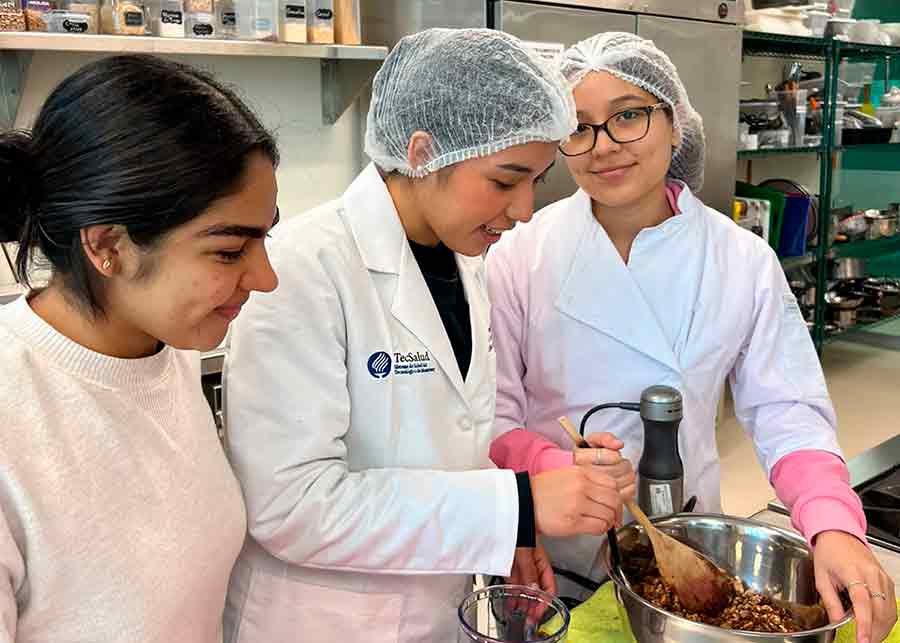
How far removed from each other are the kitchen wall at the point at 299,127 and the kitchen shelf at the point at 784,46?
1789 mm

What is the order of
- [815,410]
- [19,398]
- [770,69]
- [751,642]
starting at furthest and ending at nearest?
[770,69] < [815,410] < [751,642] < [19,398]

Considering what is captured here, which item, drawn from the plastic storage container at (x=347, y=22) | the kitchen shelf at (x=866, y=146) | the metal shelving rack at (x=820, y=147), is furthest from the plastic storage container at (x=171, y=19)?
the kitchen shelf at (x=866, y=146)

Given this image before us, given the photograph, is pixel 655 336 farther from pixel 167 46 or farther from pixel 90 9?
pixel 90 9

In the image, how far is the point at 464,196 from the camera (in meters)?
1.00

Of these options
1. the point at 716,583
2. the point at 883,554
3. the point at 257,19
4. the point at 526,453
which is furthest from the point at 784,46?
the point at 716,583

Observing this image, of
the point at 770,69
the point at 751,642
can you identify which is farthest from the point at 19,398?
the point at 770,69

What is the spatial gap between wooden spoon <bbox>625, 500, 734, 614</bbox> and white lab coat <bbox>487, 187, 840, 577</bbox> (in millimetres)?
287

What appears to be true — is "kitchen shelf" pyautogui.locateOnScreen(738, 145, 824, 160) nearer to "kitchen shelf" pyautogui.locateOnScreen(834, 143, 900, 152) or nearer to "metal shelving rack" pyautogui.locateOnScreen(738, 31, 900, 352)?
"metal shelving rack" pyautogui.locateOnScreen(738, 31, 900, 352)

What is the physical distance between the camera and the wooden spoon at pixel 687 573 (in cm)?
98

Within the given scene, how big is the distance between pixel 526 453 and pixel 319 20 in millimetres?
1556

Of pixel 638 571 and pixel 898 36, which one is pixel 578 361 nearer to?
pixel 638 571

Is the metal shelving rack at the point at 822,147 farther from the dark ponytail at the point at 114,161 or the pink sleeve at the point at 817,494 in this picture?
the dark ponytail at the point at 114,161

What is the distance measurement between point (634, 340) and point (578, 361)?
0.32 feet

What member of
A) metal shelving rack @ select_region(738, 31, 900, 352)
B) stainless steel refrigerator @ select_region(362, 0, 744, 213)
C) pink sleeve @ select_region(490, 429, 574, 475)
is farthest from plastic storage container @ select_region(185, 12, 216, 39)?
metal shelving rack @ select_region(738, 31, 900, 352)
